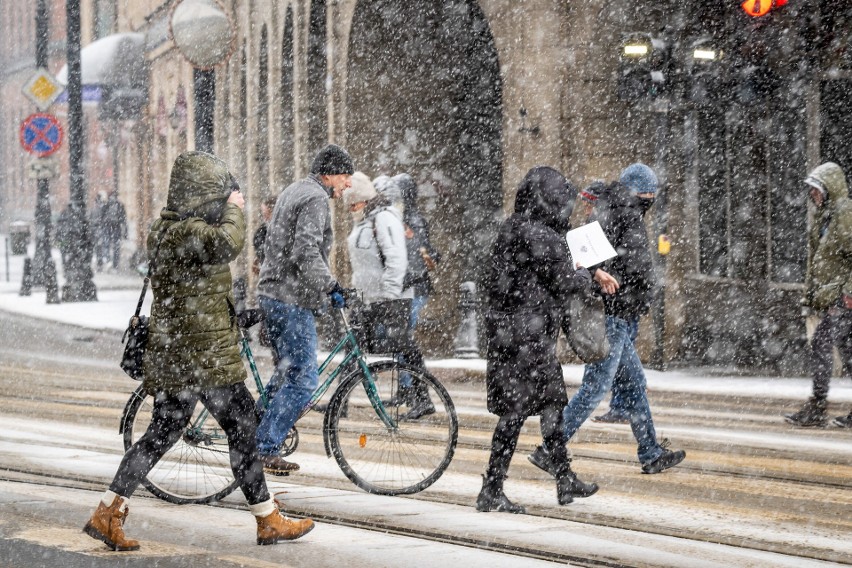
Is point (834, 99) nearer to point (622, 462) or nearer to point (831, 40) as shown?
point (831, 40)

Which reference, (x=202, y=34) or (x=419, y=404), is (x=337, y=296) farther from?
(x=202, y=34)

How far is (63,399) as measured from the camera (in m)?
12.8

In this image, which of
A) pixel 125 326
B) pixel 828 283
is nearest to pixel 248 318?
pixel 828 283

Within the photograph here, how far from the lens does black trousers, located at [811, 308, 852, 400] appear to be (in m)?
11.1

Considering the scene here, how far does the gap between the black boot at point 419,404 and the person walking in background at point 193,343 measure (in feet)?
5.05

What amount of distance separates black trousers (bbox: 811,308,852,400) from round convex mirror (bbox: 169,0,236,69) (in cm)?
1282

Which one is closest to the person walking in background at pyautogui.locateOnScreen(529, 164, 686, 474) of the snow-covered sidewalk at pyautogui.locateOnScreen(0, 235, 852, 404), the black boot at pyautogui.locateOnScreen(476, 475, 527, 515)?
the black boot at pyautogui.locateOnScreen(476, 475, 527, 515)

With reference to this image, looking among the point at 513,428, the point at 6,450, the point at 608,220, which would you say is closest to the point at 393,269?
the point at 608,220

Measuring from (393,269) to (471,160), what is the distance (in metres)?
8.11

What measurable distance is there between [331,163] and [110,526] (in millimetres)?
2671

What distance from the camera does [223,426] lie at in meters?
6.45

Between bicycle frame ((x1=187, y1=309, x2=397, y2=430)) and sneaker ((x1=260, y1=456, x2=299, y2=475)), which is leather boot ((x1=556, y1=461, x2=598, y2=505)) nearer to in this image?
bicycle frame ((x1=187, y1=309, x2=397, y2=430))

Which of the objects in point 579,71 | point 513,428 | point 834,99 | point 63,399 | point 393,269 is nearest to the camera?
point 513,428

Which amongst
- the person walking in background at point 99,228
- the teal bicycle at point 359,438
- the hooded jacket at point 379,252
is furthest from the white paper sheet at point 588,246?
the person walking in background at point 99,228
